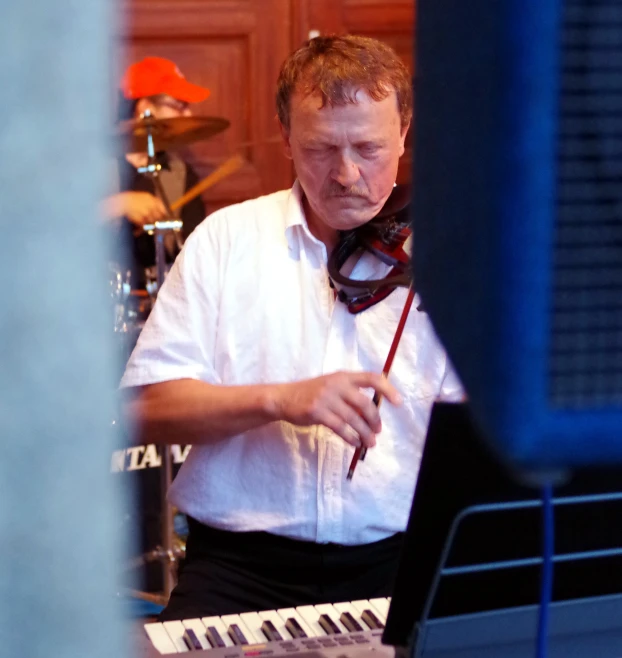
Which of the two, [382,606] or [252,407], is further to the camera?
[252,407]

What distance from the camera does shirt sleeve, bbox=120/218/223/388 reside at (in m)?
1.48

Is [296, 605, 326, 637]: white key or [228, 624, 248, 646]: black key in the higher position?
[228, 624, 248, 646]: black key

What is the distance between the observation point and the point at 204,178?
12.1ft

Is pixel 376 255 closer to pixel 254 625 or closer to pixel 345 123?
pixel 345 123

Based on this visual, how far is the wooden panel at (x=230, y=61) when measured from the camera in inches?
140

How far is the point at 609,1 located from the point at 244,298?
1.15m

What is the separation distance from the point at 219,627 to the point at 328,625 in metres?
0.11

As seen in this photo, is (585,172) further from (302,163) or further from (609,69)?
(302,163)

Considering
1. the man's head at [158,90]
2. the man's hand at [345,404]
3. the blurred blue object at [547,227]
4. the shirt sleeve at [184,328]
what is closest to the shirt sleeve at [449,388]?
the man's hand at [345,404]

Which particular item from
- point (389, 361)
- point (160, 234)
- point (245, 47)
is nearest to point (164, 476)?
point (160, 234)

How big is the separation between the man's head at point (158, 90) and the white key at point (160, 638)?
252 centimetres

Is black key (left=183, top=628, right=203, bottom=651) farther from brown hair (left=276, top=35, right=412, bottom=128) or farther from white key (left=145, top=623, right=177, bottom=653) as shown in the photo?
brown hair (left=276, top=35, right=412, bottom=128)

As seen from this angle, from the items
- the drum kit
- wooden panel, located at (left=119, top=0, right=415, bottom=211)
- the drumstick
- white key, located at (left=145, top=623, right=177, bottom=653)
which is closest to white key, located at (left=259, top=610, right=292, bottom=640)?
white key, located at (left=145, top=623, right=177, bottom=653)

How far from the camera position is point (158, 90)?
332 centimetres
